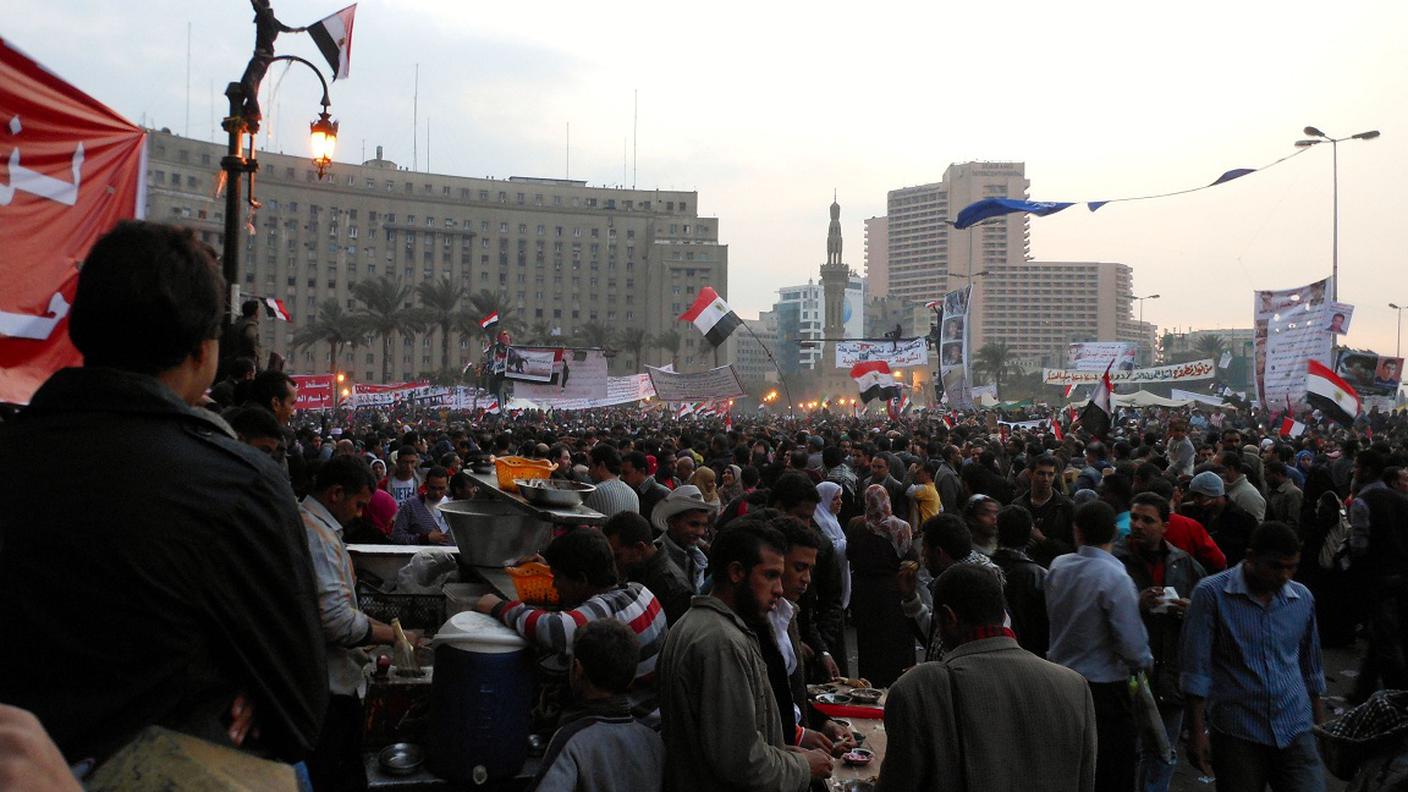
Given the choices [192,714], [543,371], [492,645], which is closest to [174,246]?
[192,714]

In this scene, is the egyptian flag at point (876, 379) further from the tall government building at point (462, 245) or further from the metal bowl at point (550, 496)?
the tall government building at point (462, 245)

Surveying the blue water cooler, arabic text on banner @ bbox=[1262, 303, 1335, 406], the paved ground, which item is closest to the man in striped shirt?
the blue water cooler

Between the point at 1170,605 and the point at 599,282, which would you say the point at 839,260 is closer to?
the point at 599,282

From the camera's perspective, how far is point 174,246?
165cm

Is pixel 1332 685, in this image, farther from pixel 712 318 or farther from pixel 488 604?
pixel 712 318

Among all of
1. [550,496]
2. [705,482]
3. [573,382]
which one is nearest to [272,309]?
[705,482]

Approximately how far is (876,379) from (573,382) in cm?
1252

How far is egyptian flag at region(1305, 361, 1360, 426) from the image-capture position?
18797mm

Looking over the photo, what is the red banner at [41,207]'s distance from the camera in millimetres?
3879

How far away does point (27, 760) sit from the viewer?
0.84 m

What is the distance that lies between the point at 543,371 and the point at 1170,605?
70.8 ft

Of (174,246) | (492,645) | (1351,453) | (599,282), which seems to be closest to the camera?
(174,246)

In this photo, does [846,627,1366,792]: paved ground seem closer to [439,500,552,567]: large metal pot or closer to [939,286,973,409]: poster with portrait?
[439,500,552,567]: large metal pot

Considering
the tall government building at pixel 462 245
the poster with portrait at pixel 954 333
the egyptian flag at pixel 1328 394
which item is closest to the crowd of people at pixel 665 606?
the egyptian flag at pixel 1328 394
